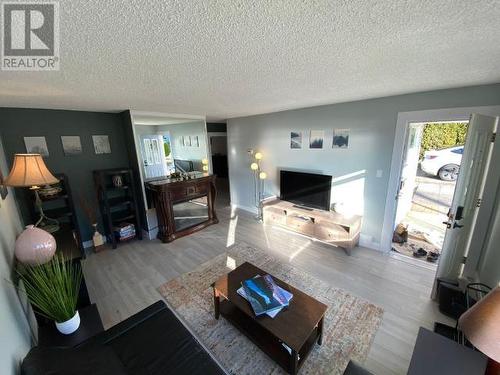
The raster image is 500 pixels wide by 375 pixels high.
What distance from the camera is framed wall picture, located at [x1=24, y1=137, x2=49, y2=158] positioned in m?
2.76

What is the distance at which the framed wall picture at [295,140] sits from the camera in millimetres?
3656

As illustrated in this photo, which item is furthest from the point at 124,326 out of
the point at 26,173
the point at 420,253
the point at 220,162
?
the point at 220,162

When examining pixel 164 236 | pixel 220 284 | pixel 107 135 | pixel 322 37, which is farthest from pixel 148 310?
pixel 107 135

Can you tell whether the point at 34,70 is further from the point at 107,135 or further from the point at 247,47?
the point at 107,135

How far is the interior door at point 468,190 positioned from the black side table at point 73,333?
325 centimetres

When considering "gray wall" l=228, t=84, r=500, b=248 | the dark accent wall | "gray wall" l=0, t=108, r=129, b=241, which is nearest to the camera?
"gray wall" l=228, t=84, r=500, b=248

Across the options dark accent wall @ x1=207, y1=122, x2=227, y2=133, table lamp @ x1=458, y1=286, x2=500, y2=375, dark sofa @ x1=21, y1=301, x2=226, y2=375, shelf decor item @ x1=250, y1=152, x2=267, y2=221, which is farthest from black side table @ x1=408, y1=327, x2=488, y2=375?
dark accent wall @ x1=207, y1=122, x2=227, y2=133

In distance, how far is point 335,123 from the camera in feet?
10.5

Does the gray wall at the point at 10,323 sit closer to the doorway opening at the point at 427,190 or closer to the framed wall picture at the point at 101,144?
the framed wall picture at the point at 101,144

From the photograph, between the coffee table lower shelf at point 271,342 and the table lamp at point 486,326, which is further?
the coffee table lower shelf at point 271,342

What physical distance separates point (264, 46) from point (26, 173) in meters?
2.20

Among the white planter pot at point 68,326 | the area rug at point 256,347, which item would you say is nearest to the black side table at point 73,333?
the white planter pot at point 68,326

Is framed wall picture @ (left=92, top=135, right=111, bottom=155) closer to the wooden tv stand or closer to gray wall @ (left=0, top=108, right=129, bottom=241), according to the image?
gray wall @ (left=0, top=108, right=129, bottom=241)

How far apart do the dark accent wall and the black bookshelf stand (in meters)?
2.37
